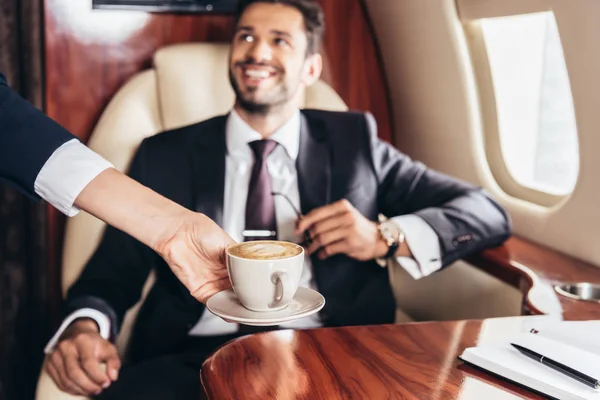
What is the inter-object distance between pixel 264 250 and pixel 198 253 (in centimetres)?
19

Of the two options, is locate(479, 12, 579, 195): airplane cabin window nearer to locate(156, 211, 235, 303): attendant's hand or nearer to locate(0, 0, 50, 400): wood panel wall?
locate(156, 211, 235, 303): attendant's hand

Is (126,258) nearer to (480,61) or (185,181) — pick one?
(185,181)

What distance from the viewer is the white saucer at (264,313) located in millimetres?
990

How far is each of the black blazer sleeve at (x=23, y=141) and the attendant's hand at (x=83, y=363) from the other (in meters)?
0.42

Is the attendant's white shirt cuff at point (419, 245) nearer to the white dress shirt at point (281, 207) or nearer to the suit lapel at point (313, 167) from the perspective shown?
the white dress shirt at point (281, 207)

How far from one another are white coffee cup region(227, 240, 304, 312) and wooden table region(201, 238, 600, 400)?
0.07 metres

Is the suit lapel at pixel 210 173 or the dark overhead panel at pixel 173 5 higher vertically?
the dark overhead panel at pixel 173 5

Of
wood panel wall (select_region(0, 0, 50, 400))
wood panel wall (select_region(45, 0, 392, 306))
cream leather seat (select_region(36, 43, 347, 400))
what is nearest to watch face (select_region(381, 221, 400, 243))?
cream leather seat (select_region(36, 43, 347, 400))

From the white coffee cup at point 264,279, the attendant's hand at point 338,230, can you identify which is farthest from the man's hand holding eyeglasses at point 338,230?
the white coffee cup at point 264,279

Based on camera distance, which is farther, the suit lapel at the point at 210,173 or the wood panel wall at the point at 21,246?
the wood panel wall at the point at 21,246

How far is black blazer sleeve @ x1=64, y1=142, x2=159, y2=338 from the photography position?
1.66 m

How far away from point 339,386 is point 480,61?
1.43 metres

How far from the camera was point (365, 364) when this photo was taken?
102 cm

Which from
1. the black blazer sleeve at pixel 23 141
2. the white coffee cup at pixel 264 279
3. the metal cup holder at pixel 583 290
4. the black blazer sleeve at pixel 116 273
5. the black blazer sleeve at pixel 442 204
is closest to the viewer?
the white coffee cup at pixel 264 279
